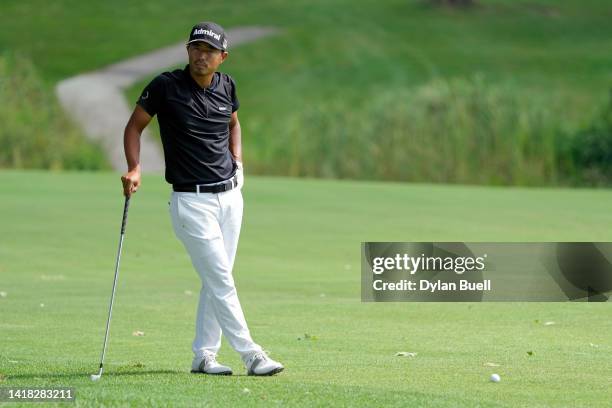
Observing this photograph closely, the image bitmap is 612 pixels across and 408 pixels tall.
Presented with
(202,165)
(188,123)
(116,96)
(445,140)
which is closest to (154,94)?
(188,123)

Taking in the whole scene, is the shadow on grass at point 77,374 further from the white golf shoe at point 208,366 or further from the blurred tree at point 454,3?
the blurred tree at point 454,3

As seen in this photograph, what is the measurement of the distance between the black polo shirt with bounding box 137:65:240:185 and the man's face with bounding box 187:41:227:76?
0.38ft

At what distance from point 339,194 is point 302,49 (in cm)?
3274

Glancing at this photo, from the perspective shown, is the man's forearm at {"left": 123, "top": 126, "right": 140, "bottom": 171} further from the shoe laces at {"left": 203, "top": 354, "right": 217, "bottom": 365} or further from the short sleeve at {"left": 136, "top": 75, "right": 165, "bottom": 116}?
the shoe laces at {"left": 203, "top": 354, "right": 217, "bottom": 365}

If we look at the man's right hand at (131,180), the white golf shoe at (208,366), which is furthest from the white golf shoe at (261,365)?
the man's right hand at (131,180)

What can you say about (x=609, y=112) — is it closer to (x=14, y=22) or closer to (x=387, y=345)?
(x=387, y=345)

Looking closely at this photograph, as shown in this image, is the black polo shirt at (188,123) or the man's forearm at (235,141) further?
the man's forearm at (235,141)

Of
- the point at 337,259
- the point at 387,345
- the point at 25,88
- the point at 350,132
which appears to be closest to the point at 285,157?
the point at 350,132

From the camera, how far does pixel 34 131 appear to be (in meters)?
33.2

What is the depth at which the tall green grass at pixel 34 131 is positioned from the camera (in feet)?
107

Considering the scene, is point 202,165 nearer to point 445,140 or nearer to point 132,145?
point 132,145

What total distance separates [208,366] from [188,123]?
1.42 meters

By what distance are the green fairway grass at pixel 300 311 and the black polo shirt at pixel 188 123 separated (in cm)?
118

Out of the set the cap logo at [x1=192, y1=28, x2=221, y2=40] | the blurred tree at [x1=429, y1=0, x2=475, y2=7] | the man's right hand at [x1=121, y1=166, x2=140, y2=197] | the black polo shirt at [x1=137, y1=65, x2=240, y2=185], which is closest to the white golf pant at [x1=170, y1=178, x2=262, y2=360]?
the black polo shirt at [x1=137, y1=65, x2=240, y2=185]
